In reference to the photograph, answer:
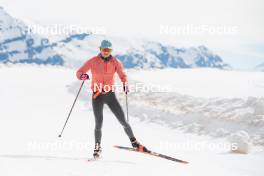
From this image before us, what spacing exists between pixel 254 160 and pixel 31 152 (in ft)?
18.0

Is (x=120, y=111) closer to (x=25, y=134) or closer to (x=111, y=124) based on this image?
(x=25, y=134)

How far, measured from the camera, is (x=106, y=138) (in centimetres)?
1347

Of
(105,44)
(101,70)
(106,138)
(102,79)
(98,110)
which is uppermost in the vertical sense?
(105,44)

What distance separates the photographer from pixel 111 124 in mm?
16938

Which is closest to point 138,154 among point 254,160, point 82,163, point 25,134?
point 82,163

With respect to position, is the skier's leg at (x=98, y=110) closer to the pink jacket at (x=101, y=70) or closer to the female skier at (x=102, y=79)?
the female skier at (x=102, y=79)

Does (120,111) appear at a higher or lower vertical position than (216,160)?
higher

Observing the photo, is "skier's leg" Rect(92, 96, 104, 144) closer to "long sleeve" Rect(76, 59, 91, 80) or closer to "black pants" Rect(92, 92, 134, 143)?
"black pants" Rect(92, 92, 134, 143)

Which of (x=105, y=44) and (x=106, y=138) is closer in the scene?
(x=105, y=44)

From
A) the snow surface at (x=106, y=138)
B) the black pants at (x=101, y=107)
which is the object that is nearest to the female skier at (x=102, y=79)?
the black pants at (x=101, y=107)

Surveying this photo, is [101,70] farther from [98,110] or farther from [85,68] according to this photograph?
[98,110]

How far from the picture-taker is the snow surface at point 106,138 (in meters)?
8.06

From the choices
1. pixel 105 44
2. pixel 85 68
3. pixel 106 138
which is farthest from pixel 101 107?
pixel 106 138

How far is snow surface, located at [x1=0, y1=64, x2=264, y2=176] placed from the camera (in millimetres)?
8062
